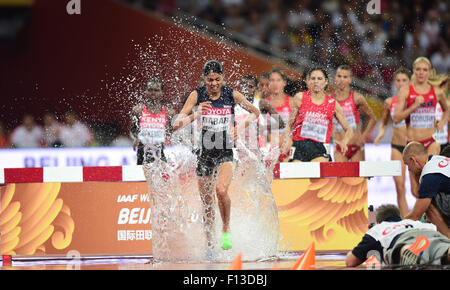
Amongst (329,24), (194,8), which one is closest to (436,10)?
(329,24)

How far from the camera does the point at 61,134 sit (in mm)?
12305

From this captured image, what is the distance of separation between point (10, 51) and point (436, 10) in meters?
8.64

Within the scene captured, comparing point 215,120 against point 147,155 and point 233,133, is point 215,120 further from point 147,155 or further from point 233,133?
point 147,155

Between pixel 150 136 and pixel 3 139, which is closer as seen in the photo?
pixel 150 136

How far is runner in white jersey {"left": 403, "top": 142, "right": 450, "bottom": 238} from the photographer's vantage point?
6566 millimetres

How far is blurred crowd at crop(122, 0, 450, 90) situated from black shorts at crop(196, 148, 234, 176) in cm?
676

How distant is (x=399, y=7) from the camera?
594 inches

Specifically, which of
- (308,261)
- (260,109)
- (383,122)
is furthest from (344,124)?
(308,261)

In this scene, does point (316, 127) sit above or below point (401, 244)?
above

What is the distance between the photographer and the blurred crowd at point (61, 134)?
12.1 meters

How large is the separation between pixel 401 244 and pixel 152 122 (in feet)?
13.9

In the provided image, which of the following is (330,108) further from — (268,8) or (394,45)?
(268,8)

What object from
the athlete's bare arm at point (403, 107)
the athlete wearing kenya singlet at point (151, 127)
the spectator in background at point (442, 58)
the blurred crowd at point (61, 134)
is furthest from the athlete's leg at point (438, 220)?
the spectator in background at point (442, 58)

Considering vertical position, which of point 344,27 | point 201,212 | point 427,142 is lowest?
point 201,212
